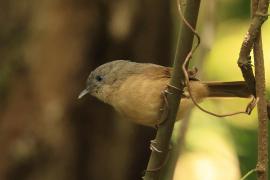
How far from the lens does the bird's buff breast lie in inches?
116

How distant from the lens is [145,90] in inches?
122

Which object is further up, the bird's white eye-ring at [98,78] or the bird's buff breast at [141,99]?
the bird's buff breast at [141,99]

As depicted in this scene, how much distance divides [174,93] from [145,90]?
2.92 ft

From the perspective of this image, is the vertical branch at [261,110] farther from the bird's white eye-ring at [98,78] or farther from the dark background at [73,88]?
the dark background at [73,88]

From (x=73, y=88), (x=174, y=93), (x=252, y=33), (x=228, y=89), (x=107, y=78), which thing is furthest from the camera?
(x=73, y=88)

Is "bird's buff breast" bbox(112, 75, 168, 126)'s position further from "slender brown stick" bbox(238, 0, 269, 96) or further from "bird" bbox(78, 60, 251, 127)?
"slender brown stick" bbox(238, 0, 269, 96)

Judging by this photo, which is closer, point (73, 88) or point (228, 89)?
point (228, 89)

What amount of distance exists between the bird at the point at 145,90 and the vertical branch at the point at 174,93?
409 mm

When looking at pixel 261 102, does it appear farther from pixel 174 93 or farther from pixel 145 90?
pixel 145 90

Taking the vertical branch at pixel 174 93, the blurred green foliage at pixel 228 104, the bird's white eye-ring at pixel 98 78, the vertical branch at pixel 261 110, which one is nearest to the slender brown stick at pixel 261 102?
the vertical branch at pixel 261 110

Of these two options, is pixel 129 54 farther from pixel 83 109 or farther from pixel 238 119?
pixel 238 119

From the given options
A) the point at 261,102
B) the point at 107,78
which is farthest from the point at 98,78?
the point at 261,102

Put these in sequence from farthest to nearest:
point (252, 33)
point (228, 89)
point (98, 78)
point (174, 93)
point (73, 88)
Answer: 1. point (73, 88)
2. point (98, 78)
3. point (228, 89)
4. point (174, 93)
5. point (252, 33)

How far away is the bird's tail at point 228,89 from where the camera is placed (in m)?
2.93
